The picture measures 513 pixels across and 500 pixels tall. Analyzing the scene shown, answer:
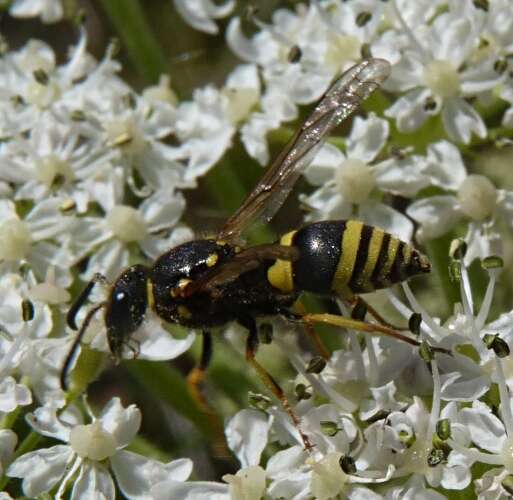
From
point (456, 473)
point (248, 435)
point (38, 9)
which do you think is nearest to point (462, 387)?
point (456, 473)

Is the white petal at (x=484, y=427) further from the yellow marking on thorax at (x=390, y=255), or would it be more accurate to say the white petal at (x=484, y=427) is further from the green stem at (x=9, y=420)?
the green stem at (x=9, y=420)

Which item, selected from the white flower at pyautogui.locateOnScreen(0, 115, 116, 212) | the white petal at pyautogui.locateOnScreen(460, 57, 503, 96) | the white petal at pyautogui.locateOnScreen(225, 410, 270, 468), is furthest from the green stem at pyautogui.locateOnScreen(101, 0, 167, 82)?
the white petal at pyautogui.locateOnScreen(225, 410, 270, 468)

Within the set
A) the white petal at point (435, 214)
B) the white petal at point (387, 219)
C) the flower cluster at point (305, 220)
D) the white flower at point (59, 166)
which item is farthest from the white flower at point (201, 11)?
the white petal at point (435, 214)

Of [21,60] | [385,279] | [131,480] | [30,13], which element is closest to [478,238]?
[385,279]

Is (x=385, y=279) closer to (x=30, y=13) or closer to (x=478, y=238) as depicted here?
(x=478, y=238)

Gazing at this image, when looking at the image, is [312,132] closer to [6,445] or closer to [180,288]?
[180,288]

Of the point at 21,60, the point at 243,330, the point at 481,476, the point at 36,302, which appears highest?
the point at 21,60

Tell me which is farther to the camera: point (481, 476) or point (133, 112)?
point (133, 112)
